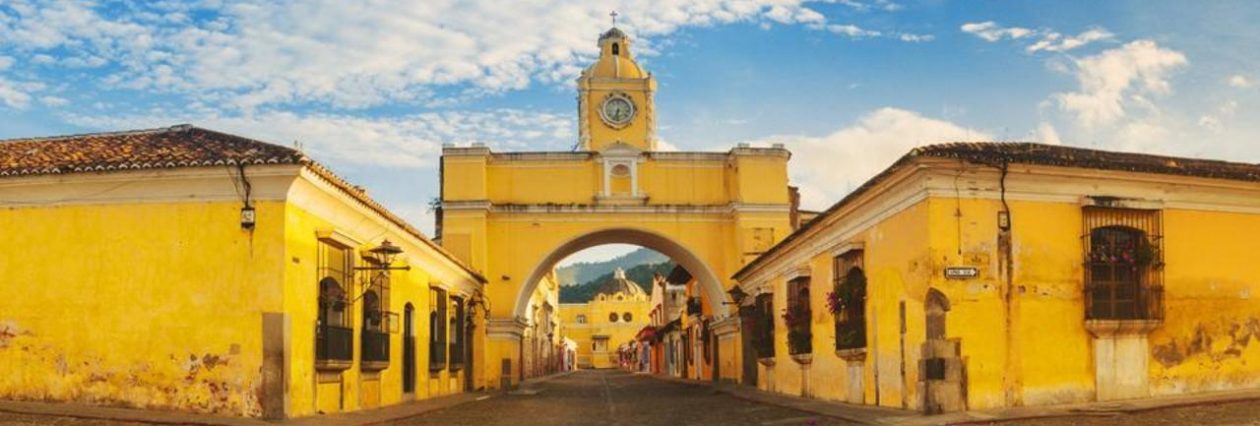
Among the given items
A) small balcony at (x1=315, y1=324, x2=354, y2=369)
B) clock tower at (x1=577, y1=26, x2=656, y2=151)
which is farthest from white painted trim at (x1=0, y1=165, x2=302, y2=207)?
clock tower at (x1=577, y1=26, x2=656, y2=151)

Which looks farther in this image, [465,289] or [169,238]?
[465,289]

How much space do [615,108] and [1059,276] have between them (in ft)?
68.9

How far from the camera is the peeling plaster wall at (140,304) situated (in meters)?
13.1

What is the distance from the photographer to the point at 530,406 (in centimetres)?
2094

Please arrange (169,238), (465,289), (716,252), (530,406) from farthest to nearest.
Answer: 1. (716,252)
2. (465,289)
3. (530,406)
4. (169,238)

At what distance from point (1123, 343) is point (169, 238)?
10.7 meters

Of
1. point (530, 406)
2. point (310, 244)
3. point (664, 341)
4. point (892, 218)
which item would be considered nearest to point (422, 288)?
point (530, 406)

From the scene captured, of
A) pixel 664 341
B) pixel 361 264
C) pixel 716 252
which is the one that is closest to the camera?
pixel 361 264

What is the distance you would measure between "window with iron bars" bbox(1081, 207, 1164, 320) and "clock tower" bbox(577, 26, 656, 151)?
19.5 meters

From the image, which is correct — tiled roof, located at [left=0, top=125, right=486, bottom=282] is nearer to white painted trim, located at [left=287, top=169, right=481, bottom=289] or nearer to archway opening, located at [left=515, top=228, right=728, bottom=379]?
white painted trim, located at [left=287, top=169, right=481, bottom=289]

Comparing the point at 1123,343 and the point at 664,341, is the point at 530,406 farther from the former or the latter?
the point at 664,341

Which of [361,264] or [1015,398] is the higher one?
[361,264]

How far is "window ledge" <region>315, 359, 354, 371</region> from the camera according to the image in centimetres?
1437

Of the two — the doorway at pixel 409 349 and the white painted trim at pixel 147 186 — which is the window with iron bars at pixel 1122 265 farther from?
the doorway at pixel 409 349
